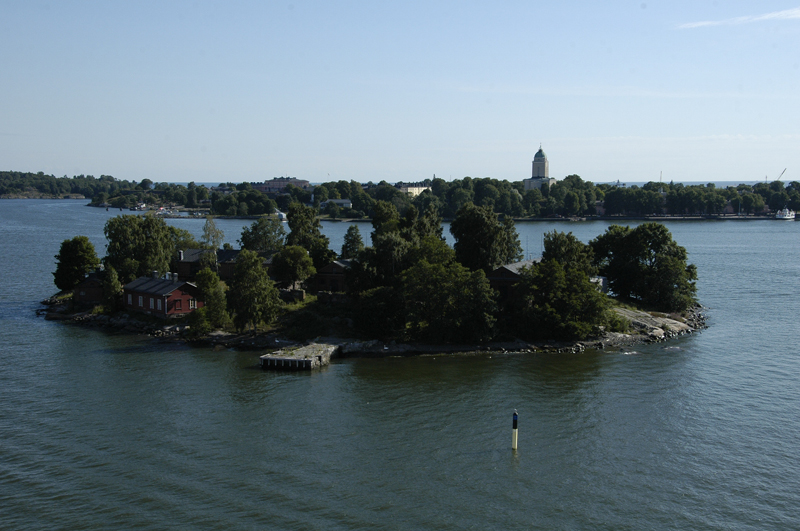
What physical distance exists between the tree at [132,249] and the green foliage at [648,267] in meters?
36.1

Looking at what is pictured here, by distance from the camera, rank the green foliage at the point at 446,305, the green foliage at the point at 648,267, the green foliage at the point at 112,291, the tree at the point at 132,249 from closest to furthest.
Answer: the green foliage at the point at 446,305 → the green foliage at the point at 112,291 → the green foliage at the point at 648,267 → the tree at the point at 132,249

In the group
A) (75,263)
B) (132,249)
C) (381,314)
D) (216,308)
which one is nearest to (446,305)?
(381,314)

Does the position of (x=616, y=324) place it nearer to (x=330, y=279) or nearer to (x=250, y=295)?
(x=330, y=279)

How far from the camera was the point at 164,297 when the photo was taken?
1762 inches

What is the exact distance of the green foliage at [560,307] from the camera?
39.9 m

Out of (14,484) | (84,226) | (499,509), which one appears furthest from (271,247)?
(84,226)

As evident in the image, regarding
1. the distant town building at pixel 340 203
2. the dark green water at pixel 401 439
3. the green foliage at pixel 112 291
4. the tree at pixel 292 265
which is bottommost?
the dark green water at pixel 401 439

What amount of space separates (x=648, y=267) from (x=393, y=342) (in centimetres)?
2364

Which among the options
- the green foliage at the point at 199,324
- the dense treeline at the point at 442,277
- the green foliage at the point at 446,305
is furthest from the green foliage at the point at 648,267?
the green foliage at the point at 199,324

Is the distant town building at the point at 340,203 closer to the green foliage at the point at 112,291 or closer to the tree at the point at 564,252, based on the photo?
the green foliage at the point at 112,291

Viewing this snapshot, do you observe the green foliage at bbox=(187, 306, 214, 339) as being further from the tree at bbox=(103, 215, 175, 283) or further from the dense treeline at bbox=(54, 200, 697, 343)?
the tree at bbox=(103, 215, 175, 283)

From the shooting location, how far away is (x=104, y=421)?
27.4 meters

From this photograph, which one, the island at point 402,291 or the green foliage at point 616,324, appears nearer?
the island at point 402,291

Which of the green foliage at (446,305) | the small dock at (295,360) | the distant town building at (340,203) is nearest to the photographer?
the small dock at (295,360)
